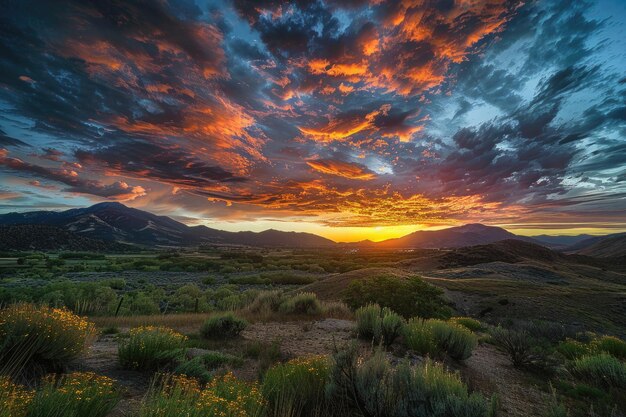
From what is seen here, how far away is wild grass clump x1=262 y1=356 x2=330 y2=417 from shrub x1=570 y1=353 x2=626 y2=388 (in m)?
7.72

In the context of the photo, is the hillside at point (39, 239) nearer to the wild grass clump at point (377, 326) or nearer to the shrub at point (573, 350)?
the wild grass clump at point (377, 326)

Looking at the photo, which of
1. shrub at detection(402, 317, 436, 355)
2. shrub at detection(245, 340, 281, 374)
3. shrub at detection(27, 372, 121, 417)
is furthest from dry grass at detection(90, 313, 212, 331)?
shrub at detection(27, 372, 121, 417)

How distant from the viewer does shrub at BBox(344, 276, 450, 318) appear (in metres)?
15.4

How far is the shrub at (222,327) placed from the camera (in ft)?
34.2

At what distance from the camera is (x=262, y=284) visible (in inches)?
1610

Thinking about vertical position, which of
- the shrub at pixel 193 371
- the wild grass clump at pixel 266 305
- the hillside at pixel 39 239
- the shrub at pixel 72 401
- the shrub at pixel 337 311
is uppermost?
the hillside at pixel 39 239

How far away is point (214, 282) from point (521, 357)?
39264mm

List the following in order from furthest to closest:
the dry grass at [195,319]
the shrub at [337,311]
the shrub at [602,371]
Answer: the shrub at [337,311] < the dry grass at [195,319] < the shrub at [602,371]

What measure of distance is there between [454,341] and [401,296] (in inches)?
307

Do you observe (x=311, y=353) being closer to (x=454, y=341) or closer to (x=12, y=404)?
(x=454, y=341)

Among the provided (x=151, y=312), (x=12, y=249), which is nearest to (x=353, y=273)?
(x=151, y=312)

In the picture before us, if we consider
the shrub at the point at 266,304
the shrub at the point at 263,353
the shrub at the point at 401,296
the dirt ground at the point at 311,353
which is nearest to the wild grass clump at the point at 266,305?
the shrub at the point at 266,304

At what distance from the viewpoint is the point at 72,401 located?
3484mm

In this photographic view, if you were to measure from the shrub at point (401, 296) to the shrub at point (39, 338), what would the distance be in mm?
12326
